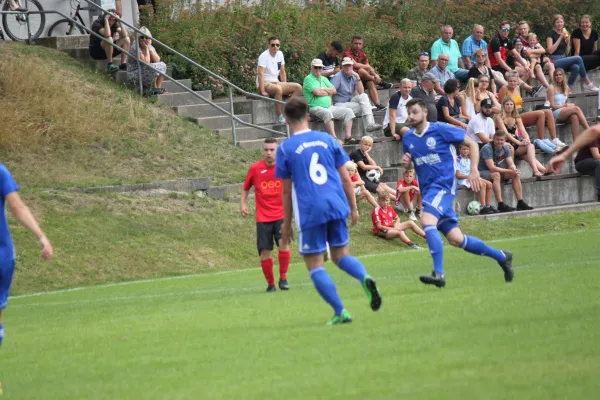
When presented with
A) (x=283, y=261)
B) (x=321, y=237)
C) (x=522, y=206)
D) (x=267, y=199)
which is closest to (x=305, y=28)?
(x=522, y=206)

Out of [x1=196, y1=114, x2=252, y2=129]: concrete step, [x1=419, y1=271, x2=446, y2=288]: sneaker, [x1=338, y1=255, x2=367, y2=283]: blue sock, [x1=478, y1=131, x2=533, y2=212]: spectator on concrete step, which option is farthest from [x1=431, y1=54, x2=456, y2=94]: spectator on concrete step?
[x1=338, y1=255, x2=367, y2=283]: blue sock

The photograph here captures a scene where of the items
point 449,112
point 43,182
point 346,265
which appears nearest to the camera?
point 346,265

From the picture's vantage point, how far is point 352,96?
86.9 ft

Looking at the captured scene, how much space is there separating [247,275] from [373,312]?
747 cm

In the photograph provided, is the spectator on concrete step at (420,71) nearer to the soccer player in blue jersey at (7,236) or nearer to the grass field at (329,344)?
the grass field at (329,344)

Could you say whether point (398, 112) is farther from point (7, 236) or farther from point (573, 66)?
point (7, 236)

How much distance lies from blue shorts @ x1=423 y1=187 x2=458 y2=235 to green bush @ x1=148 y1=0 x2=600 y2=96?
1676 cm

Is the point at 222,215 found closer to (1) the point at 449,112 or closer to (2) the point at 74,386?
(1) the point at 449,112

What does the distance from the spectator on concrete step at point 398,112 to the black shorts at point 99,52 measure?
703 centimetres

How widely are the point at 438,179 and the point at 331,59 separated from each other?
14.5 m

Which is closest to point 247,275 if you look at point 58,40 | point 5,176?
point 5,176

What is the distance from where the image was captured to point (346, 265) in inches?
399

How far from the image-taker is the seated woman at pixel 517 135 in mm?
25547

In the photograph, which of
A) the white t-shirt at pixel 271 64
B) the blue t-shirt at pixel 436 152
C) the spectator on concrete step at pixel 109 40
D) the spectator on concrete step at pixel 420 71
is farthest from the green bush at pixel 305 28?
the blue t-shirt at pixel 436 152
